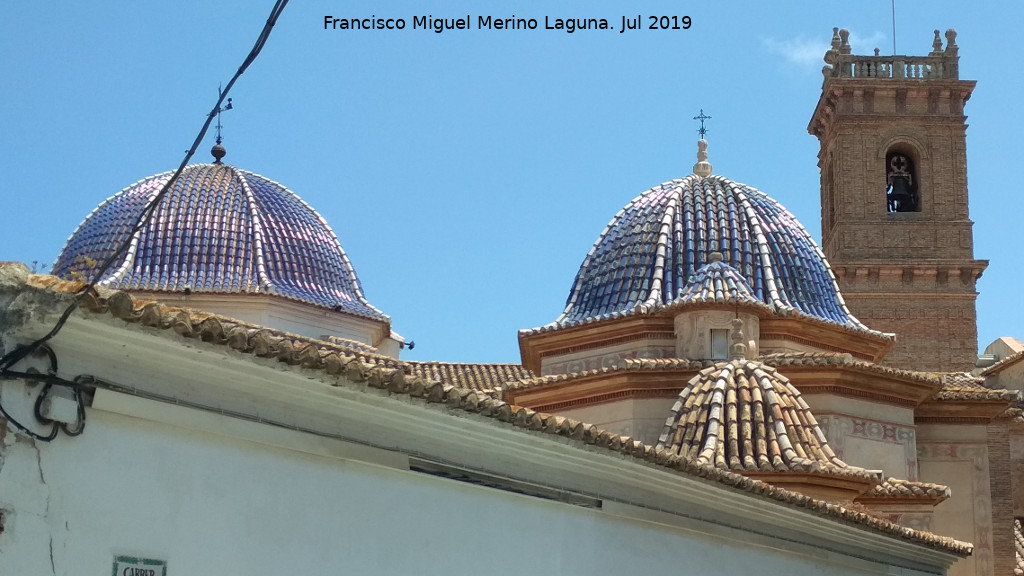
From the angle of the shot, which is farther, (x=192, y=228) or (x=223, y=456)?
(x=192, y=228)

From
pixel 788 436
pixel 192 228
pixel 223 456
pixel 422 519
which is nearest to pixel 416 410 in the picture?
pixel 422 519

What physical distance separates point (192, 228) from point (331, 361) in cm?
1862

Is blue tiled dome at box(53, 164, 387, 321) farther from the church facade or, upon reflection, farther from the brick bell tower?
the brick bell tower

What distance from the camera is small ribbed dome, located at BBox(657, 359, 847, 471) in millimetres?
16062

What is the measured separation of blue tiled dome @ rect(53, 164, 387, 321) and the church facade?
0.06 metres

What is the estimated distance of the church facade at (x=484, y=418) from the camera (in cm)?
712

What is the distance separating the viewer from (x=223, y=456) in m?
7.86

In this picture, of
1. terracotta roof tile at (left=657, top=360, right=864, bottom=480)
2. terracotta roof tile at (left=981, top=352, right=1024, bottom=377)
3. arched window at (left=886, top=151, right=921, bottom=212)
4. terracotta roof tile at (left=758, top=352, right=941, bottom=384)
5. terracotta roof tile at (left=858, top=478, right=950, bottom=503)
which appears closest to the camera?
terracotta roof tile at (left=657, top=360, right=864, bottom=480)

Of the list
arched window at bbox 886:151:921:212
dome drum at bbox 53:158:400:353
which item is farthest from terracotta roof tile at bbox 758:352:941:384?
arched window at bbox 886:151:921:212

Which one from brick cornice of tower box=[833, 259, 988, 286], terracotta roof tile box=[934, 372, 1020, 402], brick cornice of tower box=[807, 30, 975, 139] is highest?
brick cornice of tower box=[807, 30, 975, 139]

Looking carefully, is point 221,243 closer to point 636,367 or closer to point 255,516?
point 636,367

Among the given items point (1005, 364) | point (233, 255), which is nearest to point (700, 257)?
point (233, 255)

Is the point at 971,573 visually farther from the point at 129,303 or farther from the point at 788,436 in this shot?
the point at 129,303

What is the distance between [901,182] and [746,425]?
28.3m
